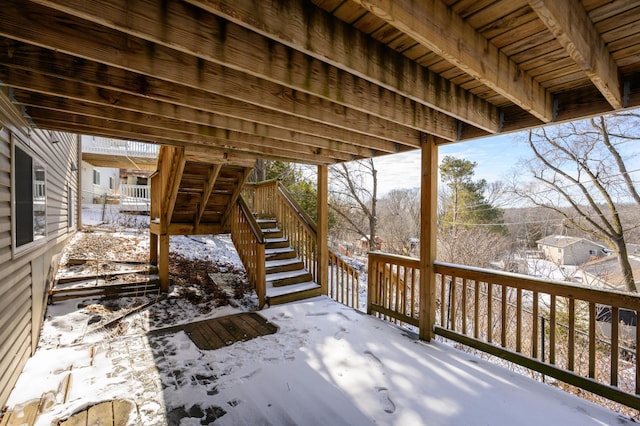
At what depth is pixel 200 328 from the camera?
358 centimetres

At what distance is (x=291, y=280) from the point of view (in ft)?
17.1

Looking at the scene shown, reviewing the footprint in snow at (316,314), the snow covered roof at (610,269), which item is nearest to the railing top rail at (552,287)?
the footprint in snow at (316,314)

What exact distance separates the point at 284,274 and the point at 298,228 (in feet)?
3.24

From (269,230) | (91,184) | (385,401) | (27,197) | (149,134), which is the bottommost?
(385,401)

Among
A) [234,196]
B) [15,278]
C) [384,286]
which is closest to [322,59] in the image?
[15,278]

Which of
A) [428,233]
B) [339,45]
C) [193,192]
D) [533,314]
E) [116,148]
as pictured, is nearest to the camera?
[339,45]

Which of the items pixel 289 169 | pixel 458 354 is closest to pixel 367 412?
pixel 458 354

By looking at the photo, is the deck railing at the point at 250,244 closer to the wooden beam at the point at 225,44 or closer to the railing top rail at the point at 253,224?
the railing top rail at the point at 253,224

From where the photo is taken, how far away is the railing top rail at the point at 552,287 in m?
2.21

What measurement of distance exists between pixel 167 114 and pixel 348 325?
128 inches

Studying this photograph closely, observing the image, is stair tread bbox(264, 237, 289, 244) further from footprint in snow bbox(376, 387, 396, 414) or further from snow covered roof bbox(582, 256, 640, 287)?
snow covered roof bbox(582, 256, 640, 287)

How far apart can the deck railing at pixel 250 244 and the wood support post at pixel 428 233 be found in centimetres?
248

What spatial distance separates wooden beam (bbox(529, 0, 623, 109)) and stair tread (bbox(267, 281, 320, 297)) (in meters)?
4.40

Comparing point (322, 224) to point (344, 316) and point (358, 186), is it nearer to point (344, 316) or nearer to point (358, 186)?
point (344, 316)
